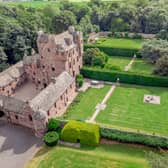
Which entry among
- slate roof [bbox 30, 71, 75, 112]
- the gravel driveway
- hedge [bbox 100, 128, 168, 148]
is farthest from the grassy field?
slate roof [bbox 30, 71, 75, 112]

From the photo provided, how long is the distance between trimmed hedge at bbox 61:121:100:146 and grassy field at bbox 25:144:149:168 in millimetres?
1325

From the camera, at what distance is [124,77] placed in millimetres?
61062

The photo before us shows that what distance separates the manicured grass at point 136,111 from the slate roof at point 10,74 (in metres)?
25.4

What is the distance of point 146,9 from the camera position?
10219cm

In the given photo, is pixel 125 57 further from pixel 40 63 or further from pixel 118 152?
pixel 118 152

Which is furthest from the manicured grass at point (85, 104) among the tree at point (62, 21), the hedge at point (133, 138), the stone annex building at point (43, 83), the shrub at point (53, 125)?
the tree at point (62, 21)

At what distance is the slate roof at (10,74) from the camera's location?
195ft

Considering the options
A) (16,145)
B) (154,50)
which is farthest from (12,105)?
(154,50)

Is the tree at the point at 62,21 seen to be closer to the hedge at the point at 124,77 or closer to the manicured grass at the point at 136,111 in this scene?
the hedge at the point at 124,77

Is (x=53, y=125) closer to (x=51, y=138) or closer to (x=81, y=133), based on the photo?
(x=51, y=138)

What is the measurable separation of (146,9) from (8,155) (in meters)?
85.1

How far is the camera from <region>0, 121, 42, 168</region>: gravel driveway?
1521 inches

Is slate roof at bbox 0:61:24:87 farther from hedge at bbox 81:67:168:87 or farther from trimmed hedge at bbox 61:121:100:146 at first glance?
trimmed hedge at bbox 61:121:100:146

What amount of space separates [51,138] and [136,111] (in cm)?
1895
